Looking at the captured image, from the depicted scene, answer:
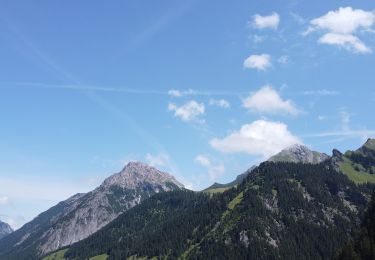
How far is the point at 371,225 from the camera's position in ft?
524

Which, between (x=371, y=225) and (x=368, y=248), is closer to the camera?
(x=368, y=248)

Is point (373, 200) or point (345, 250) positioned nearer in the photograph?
point (345, 250)

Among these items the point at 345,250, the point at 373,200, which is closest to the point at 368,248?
the point at 345,250

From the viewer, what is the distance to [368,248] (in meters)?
140

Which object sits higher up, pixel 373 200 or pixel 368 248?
pixel 373 200

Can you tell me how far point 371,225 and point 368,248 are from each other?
69.9ft

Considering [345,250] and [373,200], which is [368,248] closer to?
[345,250]

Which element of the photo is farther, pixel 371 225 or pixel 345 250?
pixel 371 225

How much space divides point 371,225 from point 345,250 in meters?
20.2

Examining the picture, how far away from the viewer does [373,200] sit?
168 metres

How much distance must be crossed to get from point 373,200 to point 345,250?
101ft

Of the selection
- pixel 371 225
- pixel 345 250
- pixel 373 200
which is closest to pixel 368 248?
pixel 345 250

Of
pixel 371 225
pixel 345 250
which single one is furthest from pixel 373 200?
pixel 345 250

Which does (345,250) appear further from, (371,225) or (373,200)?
(373,200)
